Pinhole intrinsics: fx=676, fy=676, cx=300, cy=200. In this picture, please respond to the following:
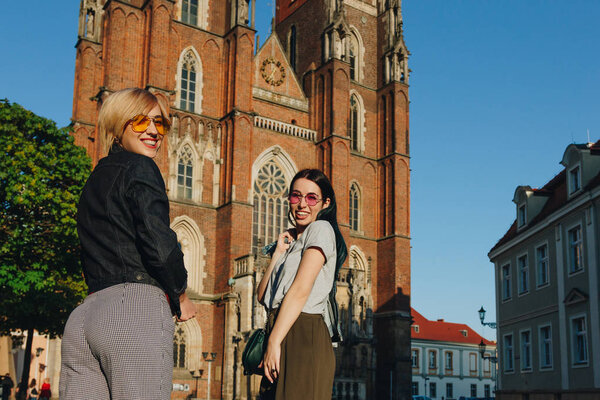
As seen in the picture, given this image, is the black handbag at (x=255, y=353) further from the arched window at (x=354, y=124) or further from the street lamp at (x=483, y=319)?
the arched window at (x=354, y=124)

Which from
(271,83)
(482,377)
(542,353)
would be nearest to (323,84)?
(271,83)

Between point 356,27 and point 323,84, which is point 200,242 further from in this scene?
point 356,27

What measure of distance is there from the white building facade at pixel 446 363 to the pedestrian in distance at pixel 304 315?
56394mm

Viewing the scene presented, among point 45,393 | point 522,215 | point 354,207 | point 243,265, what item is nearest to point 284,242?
point 522,215

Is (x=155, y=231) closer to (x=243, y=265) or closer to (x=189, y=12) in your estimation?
(x=243, y=265)

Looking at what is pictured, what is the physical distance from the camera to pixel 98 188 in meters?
2.79

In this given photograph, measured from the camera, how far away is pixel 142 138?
2.96 meters

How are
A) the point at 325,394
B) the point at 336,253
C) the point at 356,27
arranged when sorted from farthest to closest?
the point at 356,27 < the point at 336,253 < the point at 325,394

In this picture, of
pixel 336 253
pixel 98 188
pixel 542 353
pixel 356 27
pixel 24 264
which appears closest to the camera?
pixel 98 188

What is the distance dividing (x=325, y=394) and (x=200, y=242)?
79.9 ft

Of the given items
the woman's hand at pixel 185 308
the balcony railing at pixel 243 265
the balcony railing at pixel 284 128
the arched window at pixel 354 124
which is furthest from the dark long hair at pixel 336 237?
the arched window at pixel 354 124

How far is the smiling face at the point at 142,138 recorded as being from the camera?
2945 mm

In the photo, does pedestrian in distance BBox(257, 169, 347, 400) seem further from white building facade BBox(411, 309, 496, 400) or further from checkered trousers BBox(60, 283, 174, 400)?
white building facade BBox(411, 309, 496, 400)

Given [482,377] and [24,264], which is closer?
[24,264]
